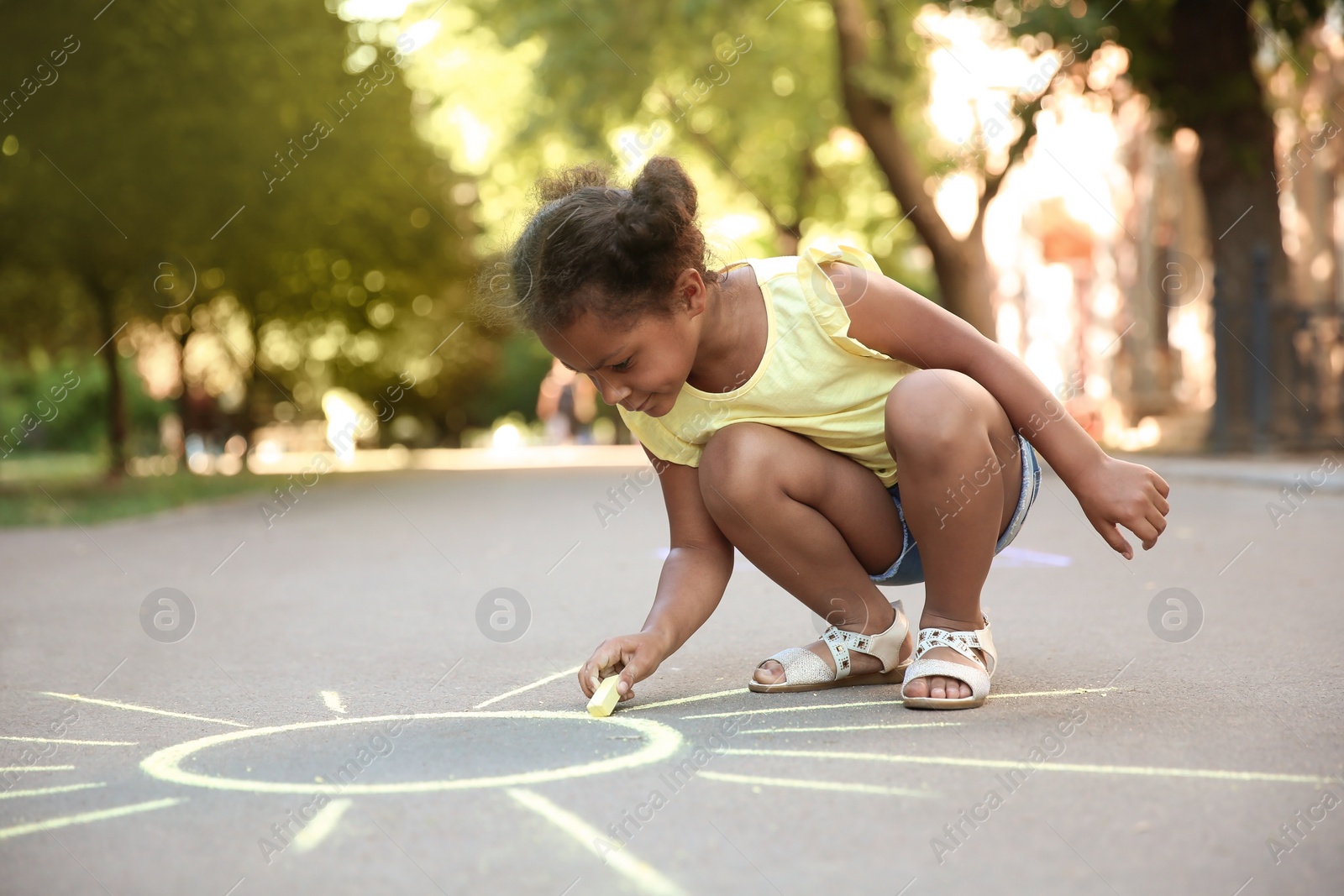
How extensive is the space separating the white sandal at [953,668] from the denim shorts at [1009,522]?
210 millimetres

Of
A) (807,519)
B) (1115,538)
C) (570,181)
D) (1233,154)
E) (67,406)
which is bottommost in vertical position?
(1115,538)

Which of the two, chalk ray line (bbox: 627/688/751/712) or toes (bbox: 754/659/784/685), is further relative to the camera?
toes (bbox: 754/659/784/685)

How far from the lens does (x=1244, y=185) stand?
1350 centimetres

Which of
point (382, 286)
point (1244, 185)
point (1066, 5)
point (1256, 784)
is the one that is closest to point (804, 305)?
point (1256, 784)

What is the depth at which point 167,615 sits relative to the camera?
5.23m

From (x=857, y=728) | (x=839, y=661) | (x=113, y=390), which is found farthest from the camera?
(x=113, y=390)

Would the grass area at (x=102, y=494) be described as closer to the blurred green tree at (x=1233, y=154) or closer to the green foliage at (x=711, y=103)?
the green foliage at (x=711, y=103)

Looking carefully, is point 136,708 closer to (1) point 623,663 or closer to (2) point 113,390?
(1) point 623,663

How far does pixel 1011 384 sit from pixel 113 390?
15.0 m

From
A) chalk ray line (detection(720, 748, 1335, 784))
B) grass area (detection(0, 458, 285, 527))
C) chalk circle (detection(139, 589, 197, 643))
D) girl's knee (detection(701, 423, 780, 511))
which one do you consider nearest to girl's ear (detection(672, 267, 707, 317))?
girl's knee (detection(701, 423, 780, 511))

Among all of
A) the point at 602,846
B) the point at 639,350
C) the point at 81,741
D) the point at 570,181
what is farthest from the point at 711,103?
the point at 602,846

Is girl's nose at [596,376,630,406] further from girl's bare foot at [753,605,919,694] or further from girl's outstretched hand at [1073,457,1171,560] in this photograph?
girl's outstretched hand at [1073,457,1171,560]

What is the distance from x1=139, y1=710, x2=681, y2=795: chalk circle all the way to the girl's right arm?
0.38 ft

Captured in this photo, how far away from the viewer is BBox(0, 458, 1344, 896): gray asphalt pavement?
199 centimetres
